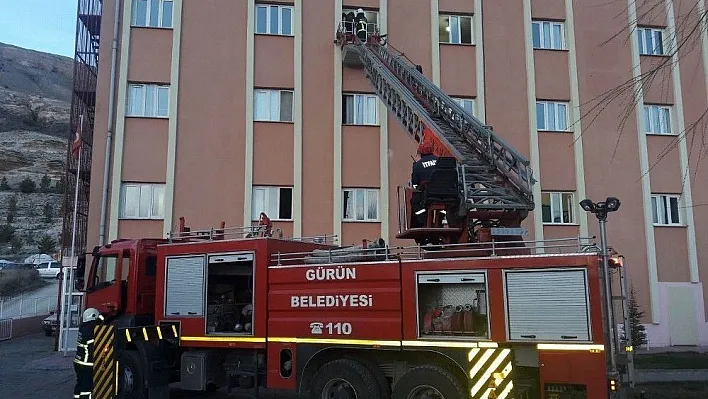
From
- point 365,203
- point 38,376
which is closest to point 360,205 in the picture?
point 365,203

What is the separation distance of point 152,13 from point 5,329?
525 inches

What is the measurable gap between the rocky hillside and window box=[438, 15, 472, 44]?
23.8 meters

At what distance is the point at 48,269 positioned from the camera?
3916 cm

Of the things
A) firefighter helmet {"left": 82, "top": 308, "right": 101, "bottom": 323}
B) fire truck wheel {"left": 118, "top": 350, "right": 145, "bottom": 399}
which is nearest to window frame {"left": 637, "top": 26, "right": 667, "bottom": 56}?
fire truck wheel {"left": 118, "top": 350, "right": 145, "bottom": 399}

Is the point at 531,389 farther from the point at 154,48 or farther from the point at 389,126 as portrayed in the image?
the point at 154,48

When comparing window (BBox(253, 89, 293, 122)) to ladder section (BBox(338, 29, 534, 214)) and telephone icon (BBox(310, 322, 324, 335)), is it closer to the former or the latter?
ladder section (BBox(338, 29, 534, 214))

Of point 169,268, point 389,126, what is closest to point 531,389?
point 169,268

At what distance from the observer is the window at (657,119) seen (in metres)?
18.8

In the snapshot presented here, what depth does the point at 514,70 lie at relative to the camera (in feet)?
59.8

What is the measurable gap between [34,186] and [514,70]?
59.4 m

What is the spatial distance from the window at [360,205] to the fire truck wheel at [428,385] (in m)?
9.98

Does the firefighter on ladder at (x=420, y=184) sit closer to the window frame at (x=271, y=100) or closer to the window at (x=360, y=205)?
the window at (x=360, y=205)

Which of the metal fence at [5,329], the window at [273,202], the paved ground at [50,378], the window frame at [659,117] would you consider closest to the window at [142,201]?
the window at [273,202]

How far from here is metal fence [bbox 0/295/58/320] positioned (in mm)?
24578
